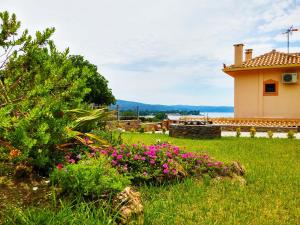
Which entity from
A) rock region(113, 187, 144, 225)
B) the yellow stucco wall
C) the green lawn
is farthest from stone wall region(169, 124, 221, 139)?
rock region(113, 187, 144, 225)

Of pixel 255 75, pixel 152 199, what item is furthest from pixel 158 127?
pixel 152 199

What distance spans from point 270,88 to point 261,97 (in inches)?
35.1

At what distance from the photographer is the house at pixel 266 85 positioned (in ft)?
71.9

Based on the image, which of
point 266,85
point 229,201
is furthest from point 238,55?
point 229,201

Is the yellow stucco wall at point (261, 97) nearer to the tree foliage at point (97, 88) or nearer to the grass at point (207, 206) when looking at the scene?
the tree foliage at point (97, 88)

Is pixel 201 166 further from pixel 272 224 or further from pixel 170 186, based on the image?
pixel 272 224

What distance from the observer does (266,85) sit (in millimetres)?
23125

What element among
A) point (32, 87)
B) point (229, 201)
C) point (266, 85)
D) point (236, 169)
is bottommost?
point (229, 201)

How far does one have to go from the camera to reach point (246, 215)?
13.2 feet

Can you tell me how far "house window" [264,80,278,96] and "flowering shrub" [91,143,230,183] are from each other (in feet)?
59.9

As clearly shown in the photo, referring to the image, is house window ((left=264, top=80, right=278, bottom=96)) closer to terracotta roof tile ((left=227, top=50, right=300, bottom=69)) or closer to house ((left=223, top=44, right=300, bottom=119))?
house ((left=223, top=44, right=300, bottom=119))

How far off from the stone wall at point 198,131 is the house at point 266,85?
30.9 feet

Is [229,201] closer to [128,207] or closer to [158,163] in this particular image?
[158,163]

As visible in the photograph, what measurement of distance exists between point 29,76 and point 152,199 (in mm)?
2334
